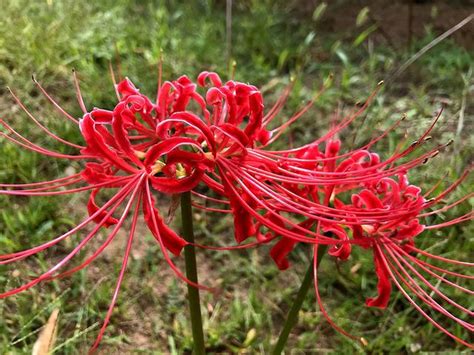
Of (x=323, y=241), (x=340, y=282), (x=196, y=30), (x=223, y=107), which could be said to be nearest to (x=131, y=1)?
(x=196, y=30)

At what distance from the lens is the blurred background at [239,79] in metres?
1.84

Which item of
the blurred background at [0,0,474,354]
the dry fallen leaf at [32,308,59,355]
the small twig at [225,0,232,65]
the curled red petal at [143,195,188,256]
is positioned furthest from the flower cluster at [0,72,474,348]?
the small twig at [225,0,232,65]

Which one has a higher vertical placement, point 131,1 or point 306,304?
point 131,1

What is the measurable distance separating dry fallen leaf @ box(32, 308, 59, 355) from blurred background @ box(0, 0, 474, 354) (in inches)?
2.8

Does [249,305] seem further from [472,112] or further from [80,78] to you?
[472,112]

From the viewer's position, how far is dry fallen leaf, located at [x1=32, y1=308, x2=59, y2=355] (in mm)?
1495

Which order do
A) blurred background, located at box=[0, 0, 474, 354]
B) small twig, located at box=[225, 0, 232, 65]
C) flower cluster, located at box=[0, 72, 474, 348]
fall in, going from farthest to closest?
1. small twig, located at box=[225, 0, 232, 65]
2. blurred background, located at box=[0, 0, 474, 354]
3. flower cluster, located at box=[0, 72, 474, 348]

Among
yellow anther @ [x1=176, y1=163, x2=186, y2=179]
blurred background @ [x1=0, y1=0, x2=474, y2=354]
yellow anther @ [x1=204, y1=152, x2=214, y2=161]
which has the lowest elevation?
yellow anther @ [x1=176, y1=163, x2=186, y2=179]

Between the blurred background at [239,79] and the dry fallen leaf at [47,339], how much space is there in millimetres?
70

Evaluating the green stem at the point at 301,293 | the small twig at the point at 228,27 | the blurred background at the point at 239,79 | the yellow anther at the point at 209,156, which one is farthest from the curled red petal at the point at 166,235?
the small twig at the point at 228,27

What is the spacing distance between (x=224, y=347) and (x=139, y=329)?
0.25 metres

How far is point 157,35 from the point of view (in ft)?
9.42

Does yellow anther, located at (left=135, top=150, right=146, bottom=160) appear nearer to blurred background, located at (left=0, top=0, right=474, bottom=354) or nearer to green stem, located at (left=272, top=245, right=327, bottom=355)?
green stem, located at (left=272, top=245, right=327, bottom=355)

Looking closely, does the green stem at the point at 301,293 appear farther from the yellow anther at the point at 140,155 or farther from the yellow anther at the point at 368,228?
the yellow anther at the point at 140,155
